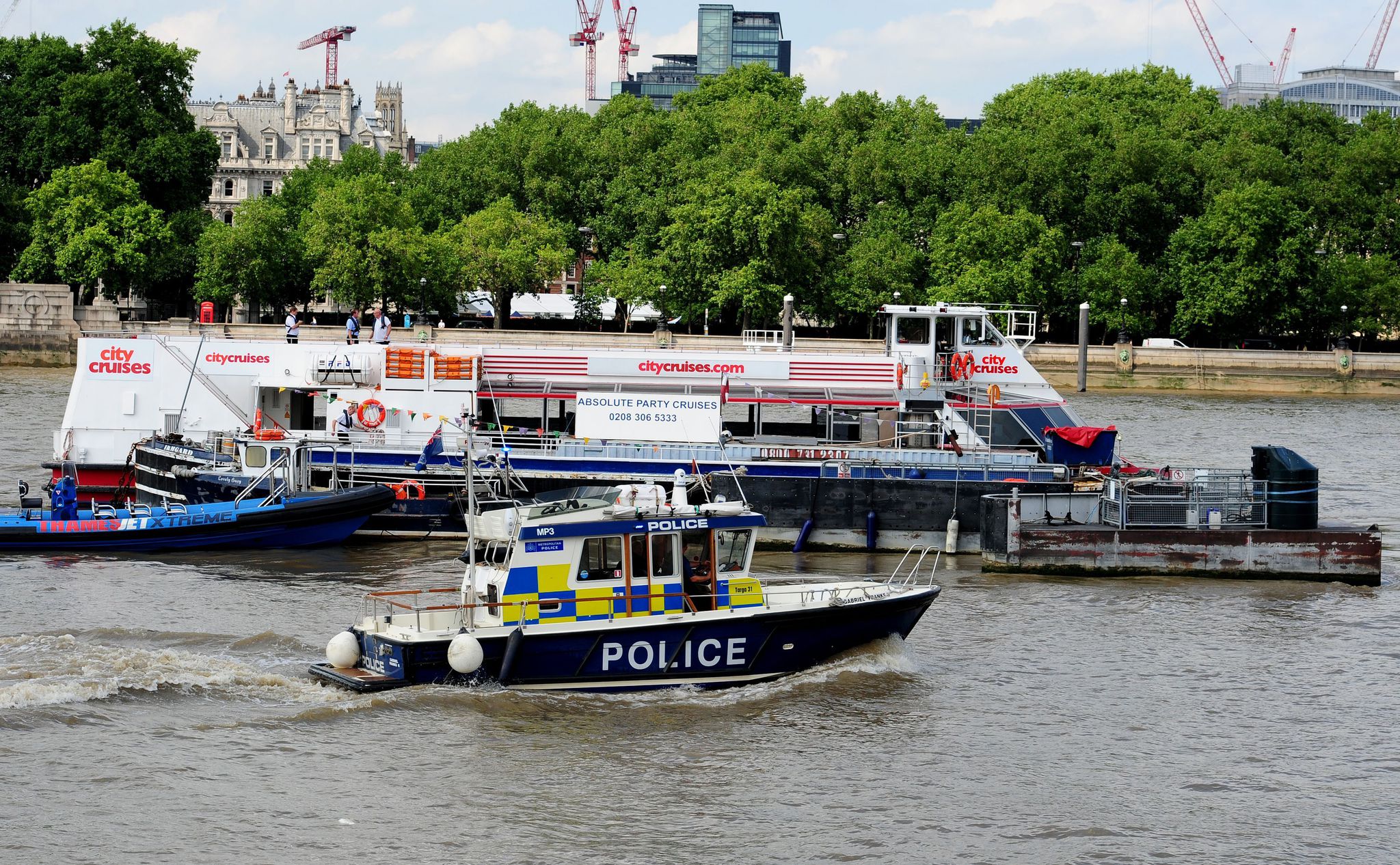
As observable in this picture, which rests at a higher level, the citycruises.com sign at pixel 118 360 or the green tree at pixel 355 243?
the green tree at pixel 355 243

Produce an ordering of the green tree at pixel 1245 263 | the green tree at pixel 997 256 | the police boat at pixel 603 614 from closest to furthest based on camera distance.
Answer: the police boat at pixel 603 614, the green tree at pixel 997 256, the green tree at pixel 1245 263

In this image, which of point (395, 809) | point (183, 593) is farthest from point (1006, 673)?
point (183, 593)

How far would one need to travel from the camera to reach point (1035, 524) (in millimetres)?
33375

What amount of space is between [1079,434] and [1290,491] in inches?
210

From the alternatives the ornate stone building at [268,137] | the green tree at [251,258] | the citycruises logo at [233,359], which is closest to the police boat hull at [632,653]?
the citycruises logo at [233,359]

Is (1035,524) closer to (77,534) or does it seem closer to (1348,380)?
(77,534)

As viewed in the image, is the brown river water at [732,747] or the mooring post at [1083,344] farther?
the mooring post at [1083,344]

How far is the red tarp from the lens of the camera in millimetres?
36500


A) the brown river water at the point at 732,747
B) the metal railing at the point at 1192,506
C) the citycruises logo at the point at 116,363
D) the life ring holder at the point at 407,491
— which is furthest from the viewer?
the citycruises logo at the point at 116,363

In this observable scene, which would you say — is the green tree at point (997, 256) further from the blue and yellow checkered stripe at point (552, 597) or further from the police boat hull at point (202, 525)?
the blue and yellow checkered stripe at point (552, 597)

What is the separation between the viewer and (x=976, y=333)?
3947 centimetres

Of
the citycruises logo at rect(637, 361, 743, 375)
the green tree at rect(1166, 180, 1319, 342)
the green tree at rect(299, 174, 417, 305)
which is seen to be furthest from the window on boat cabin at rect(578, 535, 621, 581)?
the green tree at rect(1166, 180, 1319, 342)

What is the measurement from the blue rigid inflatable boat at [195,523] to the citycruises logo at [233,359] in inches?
210

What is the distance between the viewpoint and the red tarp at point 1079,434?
36500mm
